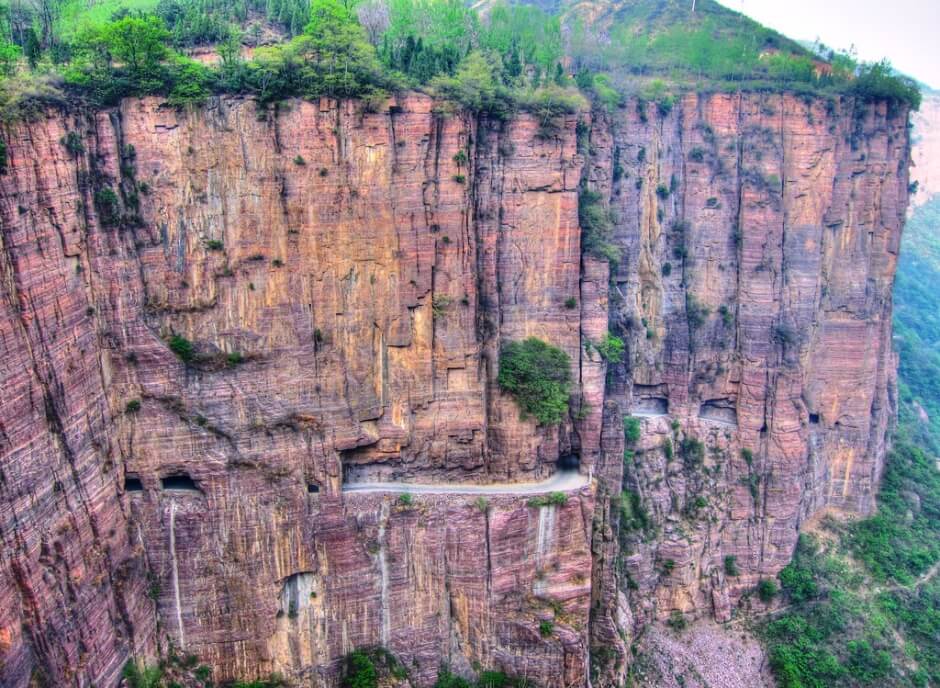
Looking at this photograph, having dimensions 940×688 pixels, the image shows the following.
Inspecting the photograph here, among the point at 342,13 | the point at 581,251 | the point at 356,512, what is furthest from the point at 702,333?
the point at 342,13

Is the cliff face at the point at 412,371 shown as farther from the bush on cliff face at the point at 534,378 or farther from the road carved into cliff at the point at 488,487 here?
the bush on cliff face at the point at 534,378

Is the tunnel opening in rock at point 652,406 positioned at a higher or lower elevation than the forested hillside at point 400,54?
lower

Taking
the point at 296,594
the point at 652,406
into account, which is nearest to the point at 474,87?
the point at 652,406

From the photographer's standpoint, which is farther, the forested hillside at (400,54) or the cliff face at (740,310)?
the cliff face at (740,310)

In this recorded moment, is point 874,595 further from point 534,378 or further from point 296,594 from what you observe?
point 296,594

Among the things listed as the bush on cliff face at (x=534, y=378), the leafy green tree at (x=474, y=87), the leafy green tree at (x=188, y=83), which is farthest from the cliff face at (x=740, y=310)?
the leafy green tree at (x=188, y=83)

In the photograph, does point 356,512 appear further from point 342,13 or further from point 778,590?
point 778,590
